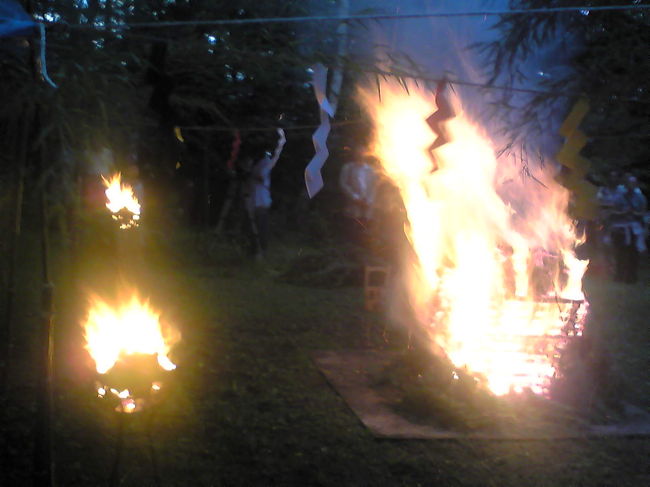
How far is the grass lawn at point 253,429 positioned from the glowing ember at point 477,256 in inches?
35.5

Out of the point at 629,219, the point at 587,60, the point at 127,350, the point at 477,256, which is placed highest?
the point at 587,60

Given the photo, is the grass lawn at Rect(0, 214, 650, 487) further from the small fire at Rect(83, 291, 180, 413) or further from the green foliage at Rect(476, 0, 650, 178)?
the green foliage at Rect(476, 0, 650, 178)

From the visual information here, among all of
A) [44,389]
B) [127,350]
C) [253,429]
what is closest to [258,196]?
[253,429]

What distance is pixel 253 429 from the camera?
505 centimetres

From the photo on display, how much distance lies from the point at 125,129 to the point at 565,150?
3.30 meters

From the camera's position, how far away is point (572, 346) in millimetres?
6180

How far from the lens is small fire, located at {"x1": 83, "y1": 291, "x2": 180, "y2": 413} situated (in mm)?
3689

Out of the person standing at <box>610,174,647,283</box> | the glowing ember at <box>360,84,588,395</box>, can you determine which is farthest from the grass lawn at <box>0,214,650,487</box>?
the person standing at <box>610,174,647,283</box>

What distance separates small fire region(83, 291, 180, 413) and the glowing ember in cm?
241

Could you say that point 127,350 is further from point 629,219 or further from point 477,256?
point 629,219

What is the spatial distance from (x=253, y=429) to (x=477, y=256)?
2.66 metres

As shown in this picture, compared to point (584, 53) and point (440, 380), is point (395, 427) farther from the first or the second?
point (584, 53)

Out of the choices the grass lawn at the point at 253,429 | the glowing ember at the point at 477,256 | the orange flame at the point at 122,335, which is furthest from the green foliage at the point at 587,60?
the orange flame at the point at 122,335

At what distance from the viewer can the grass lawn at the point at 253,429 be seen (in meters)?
4.37
